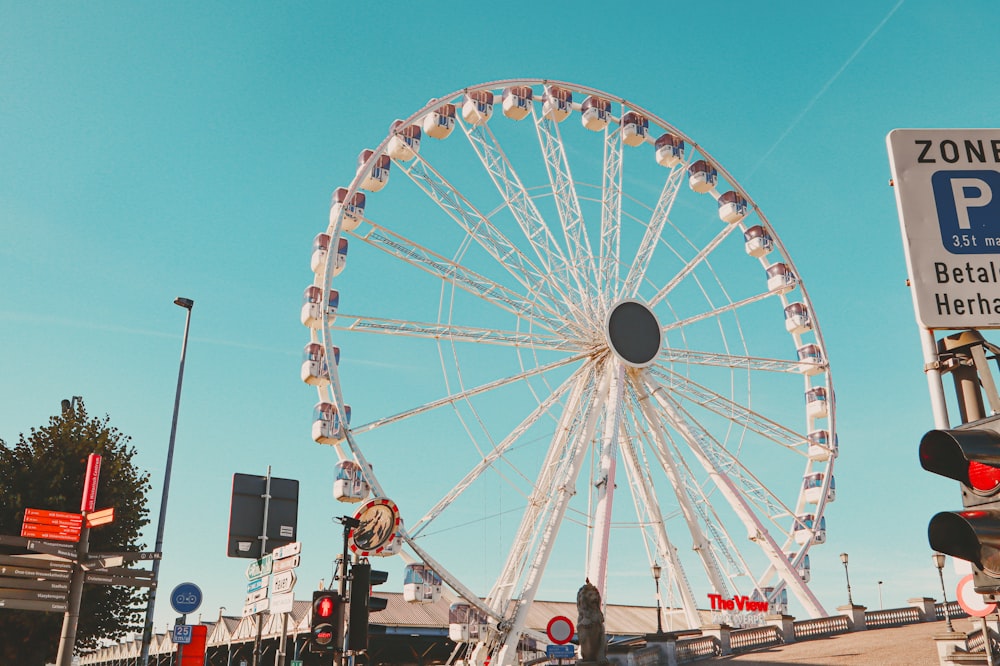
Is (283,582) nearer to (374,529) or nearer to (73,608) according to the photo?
(374,529)

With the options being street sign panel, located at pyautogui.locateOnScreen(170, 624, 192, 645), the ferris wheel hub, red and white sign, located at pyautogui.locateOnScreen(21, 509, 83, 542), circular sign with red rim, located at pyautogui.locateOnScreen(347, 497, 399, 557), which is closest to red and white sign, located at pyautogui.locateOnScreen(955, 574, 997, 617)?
circular sign with red rim, located at pyautogui.locateOnScreen(347, 497, 399, 557)

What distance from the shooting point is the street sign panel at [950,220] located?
4.61m

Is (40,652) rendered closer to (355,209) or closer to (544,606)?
(355,209)

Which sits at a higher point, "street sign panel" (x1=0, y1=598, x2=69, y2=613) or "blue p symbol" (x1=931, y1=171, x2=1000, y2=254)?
"blue p symbol" (x1=931, y1=171, x2=1000, y2=254)

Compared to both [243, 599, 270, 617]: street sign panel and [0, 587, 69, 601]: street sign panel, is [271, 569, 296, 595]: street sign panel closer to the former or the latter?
[243, 599, 270, 617]: street sign panel

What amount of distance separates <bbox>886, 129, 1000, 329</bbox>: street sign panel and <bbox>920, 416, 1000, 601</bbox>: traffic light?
0.97 metres

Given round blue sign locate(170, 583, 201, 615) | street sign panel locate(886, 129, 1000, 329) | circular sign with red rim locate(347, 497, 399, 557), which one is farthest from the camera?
round blue sign locate(170, 583, 201, 615)

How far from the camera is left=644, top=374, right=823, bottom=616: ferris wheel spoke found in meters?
30.1

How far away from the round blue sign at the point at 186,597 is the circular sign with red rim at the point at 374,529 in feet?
16.2

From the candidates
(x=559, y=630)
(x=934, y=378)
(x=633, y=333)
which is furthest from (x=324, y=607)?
(x=633, y=333)

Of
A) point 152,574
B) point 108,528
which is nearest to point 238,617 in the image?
point 108,528

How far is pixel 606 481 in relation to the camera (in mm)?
27109

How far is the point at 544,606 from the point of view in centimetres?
5416

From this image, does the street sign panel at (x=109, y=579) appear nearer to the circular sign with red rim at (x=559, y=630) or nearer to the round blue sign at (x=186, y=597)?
the round blue sign at (x=186, y=597)
